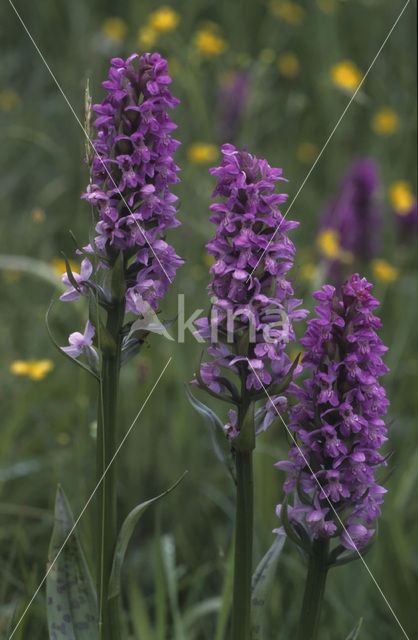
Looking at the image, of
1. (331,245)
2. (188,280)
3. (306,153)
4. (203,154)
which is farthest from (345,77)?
(188,280)

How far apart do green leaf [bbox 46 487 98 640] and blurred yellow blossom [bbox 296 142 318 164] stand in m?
5.25

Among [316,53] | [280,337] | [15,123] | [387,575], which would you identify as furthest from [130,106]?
[316,53]

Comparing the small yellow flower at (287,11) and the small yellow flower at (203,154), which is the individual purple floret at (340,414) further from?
the small yellow flower at (287,11)

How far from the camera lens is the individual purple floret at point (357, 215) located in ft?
16.4

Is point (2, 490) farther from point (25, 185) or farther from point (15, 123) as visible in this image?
point (25, 185)

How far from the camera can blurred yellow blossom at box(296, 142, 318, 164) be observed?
6.84 m

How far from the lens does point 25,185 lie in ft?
22.5

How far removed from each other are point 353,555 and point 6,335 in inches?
120

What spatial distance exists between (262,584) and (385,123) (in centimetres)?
495

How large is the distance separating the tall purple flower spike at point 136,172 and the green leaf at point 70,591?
2.11 ft

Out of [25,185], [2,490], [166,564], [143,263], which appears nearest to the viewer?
[143,263]

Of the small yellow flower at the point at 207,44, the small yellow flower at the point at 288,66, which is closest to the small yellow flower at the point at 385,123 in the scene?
the small yellow flower at the point at 288,66

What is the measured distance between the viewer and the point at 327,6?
7.30 m

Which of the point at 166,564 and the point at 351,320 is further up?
the point at 351,320
